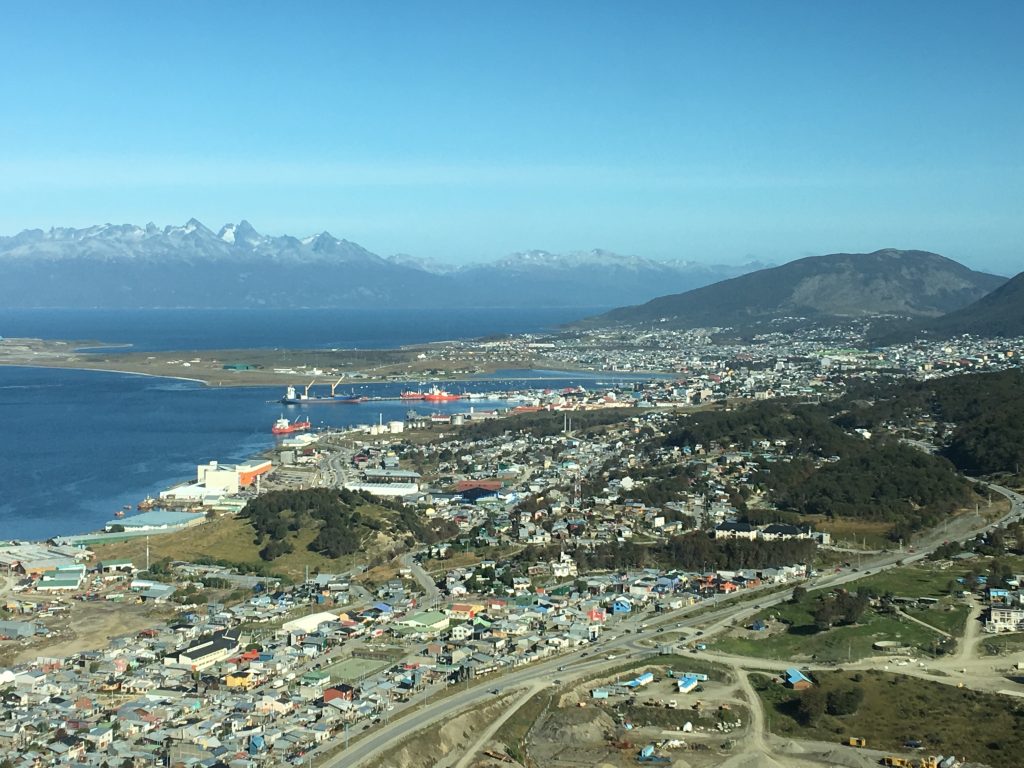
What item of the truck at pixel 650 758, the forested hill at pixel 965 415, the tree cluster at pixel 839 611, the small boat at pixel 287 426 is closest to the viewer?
the truck at pixel 650 758

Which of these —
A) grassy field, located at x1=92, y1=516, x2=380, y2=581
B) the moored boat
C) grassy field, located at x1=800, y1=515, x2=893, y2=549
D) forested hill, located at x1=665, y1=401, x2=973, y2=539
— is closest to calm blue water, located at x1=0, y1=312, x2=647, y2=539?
the moored boat

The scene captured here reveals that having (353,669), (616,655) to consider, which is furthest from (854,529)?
(353,669)

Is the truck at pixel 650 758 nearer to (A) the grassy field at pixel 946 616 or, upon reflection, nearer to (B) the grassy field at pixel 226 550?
(A) the grassy field at pixel 946 616

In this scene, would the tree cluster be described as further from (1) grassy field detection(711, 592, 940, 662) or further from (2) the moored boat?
(2) the moored boat

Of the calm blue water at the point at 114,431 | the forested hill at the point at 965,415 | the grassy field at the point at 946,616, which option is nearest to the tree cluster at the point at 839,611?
the grassy field at the point at 946,616

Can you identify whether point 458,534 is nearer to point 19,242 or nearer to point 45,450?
point 45,450

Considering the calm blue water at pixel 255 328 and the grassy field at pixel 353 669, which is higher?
the calm blue water at pixel 255 328
